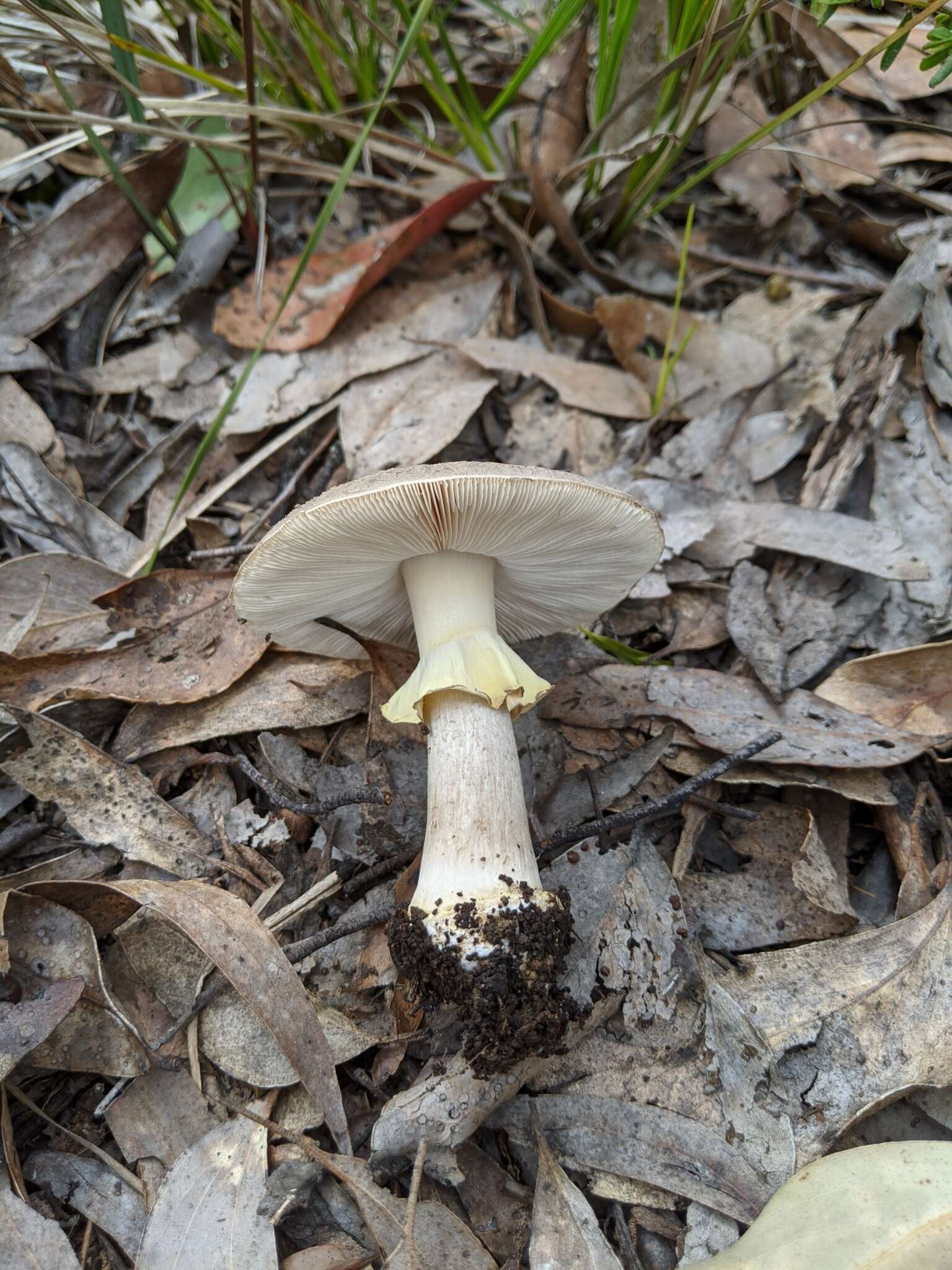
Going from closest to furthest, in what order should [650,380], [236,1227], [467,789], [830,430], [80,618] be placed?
[236,1227] < [467,789] < [80,618] < [830,430] < [650,380]

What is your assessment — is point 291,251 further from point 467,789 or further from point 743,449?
point 467,789

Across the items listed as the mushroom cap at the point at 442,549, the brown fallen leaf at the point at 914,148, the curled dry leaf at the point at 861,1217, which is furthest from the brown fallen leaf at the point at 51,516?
the brown fallen leaf at the point at 914,148

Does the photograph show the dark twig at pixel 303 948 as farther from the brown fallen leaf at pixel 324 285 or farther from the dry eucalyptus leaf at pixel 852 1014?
the brown fallen leaf at pixel 324 285

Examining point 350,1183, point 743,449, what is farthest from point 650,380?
point 350,1183

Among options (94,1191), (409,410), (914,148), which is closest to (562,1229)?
(94,1191)

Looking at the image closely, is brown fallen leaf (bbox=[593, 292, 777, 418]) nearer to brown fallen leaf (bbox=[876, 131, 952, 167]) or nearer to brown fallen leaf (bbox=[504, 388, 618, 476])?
brown fallen leaf (bbox=[504, 388, 618, 476])

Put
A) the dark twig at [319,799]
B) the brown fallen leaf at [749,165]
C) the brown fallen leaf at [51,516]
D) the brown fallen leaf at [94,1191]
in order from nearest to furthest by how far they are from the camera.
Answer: the brown fallen leaf at [94,1191] → the dark twig at [319,799] → the brown fallen leaf at [51,516] → the brown fallen leaf at [749,165]

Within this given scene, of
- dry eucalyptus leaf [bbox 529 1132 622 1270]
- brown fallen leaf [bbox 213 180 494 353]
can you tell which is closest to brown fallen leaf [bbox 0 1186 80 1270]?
dry eucalyptus leaf [bbox 529 1132 622 1270]
